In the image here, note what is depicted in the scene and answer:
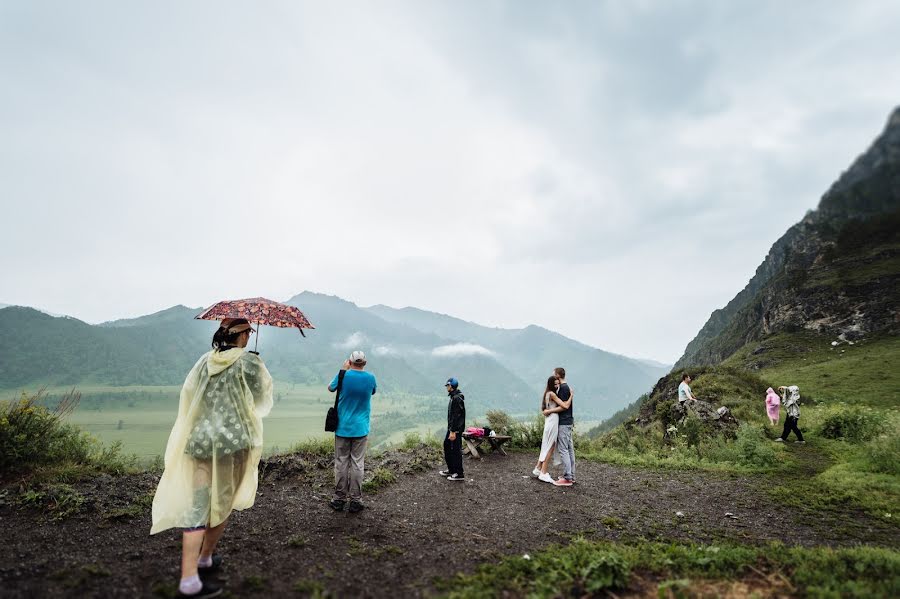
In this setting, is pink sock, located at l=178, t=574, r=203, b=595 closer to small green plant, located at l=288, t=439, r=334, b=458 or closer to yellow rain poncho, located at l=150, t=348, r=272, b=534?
yellow rain poncho, located at l=150, t=348, r=272, b=534

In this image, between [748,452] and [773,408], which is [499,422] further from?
[773,408]

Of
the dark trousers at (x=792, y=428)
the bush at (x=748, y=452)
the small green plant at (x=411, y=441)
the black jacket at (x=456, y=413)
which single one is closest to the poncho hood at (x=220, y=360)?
the black jacket at (x=456, y=413)

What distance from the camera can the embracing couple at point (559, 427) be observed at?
32.9ft

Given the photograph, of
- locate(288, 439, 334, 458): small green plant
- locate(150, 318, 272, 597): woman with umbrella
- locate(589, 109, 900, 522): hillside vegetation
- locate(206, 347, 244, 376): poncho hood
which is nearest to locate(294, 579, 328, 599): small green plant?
locate(150, 318, 272, 597): woman with umbrella

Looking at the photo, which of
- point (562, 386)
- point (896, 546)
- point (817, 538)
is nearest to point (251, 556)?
point (562, 386)

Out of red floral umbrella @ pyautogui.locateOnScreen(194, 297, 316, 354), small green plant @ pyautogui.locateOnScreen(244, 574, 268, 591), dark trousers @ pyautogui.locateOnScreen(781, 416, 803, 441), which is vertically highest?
red floral umbrella @ pyautogui.locateOnScreen(194, 297, 316, 354)

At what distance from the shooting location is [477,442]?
14.2m

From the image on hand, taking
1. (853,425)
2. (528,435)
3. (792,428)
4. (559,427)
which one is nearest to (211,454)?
(559,427)

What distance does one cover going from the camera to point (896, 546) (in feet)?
19.4

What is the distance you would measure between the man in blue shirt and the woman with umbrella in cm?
247

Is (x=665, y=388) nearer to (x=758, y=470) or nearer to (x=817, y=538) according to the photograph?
(x=758, y=470)

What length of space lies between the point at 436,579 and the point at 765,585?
11.5 ft

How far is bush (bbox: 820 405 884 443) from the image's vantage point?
13.5 m

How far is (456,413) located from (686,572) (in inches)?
246
